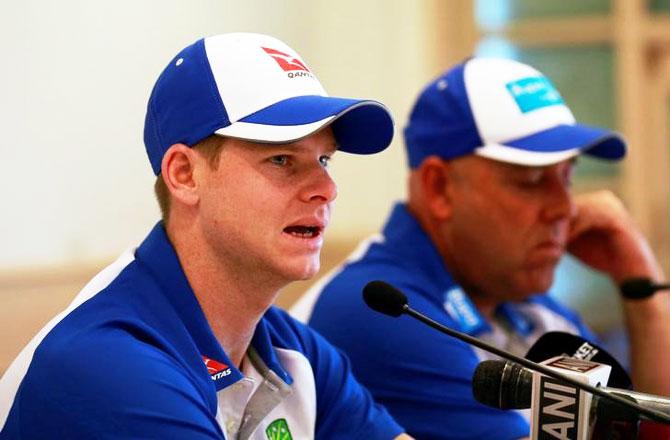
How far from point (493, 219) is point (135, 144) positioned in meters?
0.73

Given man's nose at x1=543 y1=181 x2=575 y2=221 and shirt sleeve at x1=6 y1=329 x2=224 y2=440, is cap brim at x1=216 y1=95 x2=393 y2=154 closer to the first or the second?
shirt sleeve at x1=6 y1=329 x2=224 y2=440

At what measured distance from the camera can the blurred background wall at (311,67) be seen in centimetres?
224

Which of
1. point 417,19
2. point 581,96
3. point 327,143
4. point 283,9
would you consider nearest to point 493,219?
point 327,143

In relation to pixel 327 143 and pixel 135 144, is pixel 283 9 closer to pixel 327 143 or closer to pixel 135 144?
pixel 135 144

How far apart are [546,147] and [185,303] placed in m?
0.83

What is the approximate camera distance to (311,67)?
10.5ft

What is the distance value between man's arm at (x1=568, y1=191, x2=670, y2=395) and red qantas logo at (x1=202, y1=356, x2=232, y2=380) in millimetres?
1094

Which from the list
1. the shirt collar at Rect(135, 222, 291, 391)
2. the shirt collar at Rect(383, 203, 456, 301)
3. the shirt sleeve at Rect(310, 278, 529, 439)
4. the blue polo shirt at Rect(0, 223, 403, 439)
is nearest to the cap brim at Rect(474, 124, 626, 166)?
the shirt collar at Rect(383, 203, 456, 301)

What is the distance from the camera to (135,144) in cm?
232

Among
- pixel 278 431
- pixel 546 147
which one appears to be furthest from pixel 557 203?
pixel 278 431

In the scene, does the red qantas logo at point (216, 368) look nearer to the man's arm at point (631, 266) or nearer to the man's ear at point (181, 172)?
the man's ear at point (181, 172)

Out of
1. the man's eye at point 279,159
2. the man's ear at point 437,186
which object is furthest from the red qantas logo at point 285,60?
the man's ear at point 437,186

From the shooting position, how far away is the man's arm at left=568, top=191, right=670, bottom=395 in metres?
2.25

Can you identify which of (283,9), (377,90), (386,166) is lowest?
(386,166)
